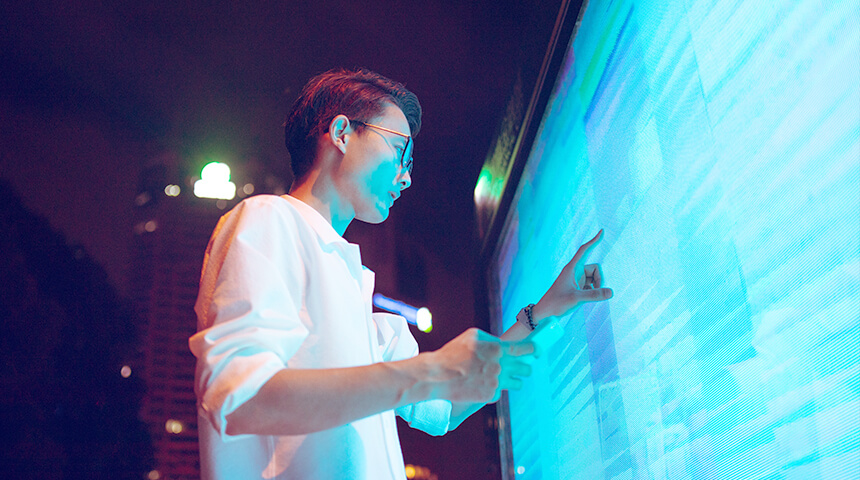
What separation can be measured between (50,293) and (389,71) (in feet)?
6.44

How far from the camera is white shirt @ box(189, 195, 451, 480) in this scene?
659 millimetres

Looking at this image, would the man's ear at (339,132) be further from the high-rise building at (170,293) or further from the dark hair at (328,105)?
the high-rise building at (170,293)

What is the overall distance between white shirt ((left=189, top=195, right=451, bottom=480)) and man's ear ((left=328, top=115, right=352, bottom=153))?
218mm

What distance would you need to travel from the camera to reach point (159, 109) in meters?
3.08

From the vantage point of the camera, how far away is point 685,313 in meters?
0.88

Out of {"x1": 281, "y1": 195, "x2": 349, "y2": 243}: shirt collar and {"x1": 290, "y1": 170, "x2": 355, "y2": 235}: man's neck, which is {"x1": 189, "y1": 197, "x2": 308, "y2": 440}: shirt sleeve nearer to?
{"x1": 281, "y1": 195, "x2": 349, "y2": 243}: shirt collar

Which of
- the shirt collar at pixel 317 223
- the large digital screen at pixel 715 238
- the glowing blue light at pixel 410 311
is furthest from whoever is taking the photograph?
the glowing blue light at pixel 410 311

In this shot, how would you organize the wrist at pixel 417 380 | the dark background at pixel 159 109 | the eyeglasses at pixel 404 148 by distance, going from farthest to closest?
the dark background at pixel 159 109, the eyeglasses at pixel 404 148, the wrist at pixel 417 380

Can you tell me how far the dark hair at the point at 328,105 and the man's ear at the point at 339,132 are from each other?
0.09 ft

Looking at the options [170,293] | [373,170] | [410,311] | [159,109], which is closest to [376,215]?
[373,170]

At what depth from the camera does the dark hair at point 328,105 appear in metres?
1.26

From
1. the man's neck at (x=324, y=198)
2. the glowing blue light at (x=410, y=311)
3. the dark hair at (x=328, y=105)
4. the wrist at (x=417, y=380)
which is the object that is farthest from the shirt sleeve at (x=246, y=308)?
the glowing blue light at (x=410, y=311)

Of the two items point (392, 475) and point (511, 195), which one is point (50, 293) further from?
point (392, 475)

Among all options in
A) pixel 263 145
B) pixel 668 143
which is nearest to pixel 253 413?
pixel 668 143
